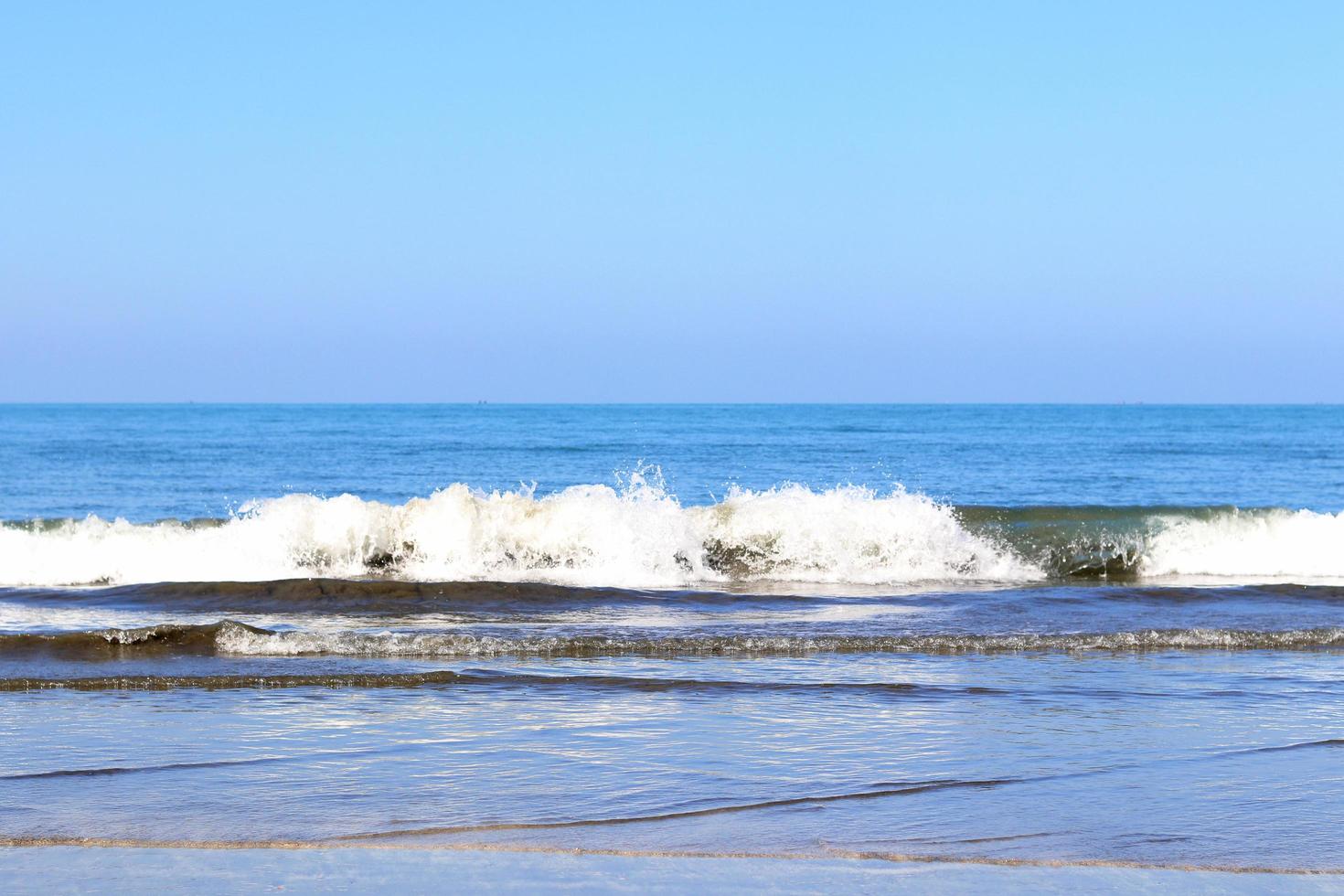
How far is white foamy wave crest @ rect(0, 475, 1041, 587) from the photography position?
631 inches

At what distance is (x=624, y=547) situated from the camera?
53.9ft

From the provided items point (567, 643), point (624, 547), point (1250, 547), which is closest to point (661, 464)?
point (1250, 547)

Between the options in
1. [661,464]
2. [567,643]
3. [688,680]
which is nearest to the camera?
[688,680]

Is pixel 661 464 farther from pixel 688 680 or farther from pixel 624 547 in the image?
pixel 688 680

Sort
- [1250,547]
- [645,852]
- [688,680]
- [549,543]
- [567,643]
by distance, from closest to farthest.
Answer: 1. [645,852]
2. [688,680]
3. [567,643]
4. [549,543]
5. [1250,547]

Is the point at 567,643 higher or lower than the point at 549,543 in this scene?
lower

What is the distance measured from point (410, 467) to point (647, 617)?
26.8 m

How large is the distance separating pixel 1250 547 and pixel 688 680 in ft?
39.2

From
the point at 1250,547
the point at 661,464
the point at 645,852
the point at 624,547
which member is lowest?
the point at 645,852

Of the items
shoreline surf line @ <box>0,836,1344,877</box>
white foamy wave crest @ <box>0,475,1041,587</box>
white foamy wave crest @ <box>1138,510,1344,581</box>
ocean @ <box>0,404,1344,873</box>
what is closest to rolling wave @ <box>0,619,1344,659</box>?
ocean @ <box>0,404,1344,873</box>

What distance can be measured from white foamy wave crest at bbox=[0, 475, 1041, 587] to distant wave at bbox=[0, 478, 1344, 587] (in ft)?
0.07

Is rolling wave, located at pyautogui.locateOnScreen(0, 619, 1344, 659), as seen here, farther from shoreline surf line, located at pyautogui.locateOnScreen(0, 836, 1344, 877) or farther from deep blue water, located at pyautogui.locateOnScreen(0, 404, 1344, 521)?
deep blue water, located at pyautogui.locateOnScreen(0, 404, 1344, 521)

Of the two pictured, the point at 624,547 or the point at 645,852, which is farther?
the point at 624,547

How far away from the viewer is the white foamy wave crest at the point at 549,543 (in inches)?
631
